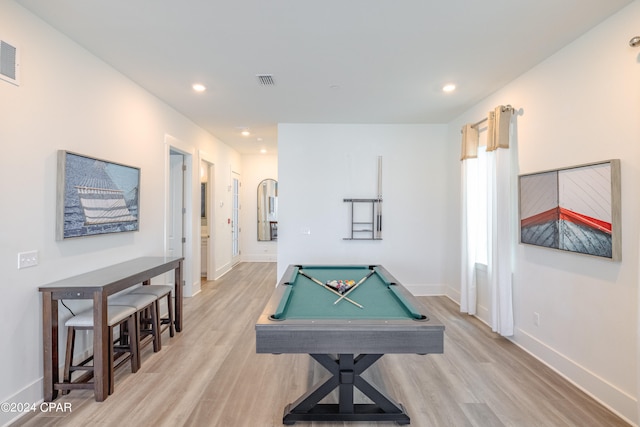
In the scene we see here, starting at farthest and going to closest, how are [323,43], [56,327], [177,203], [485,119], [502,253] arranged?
[177,203]
[485,119]
[502,253]
[323,43]
[56,327]

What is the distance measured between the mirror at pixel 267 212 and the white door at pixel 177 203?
3161 mm

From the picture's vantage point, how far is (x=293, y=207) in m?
4.95

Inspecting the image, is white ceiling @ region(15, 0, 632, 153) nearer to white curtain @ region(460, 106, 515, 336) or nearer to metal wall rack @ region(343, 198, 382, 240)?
white curtain @ region(460, 106, 515, 336)

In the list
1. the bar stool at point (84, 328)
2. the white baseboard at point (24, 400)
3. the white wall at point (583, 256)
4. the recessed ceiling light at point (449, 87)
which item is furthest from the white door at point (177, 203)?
the white wall at point (583, 256)

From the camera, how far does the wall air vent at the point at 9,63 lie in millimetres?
1983

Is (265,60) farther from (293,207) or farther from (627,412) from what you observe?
(627,412)

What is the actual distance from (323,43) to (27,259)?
2752mm

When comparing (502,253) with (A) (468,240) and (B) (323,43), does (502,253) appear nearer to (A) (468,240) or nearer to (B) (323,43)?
(A) (468,240)

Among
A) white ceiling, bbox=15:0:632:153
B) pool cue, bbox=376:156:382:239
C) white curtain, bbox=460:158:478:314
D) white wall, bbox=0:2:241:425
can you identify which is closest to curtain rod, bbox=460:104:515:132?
white ceiling, bbox=15:0:632:153

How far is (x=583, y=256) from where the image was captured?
2.43 metres

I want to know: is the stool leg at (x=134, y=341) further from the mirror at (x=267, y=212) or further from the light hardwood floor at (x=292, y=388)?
the mirror at (x=267, y=212)

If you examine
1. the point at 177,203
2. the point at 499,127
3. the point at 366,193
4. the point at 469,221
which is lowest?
the point at 469,221

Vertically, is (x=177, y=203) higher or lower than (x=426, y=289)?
higher

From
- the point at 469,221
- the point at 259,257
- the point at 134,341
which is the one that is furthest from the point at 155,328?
the point at 259,257
